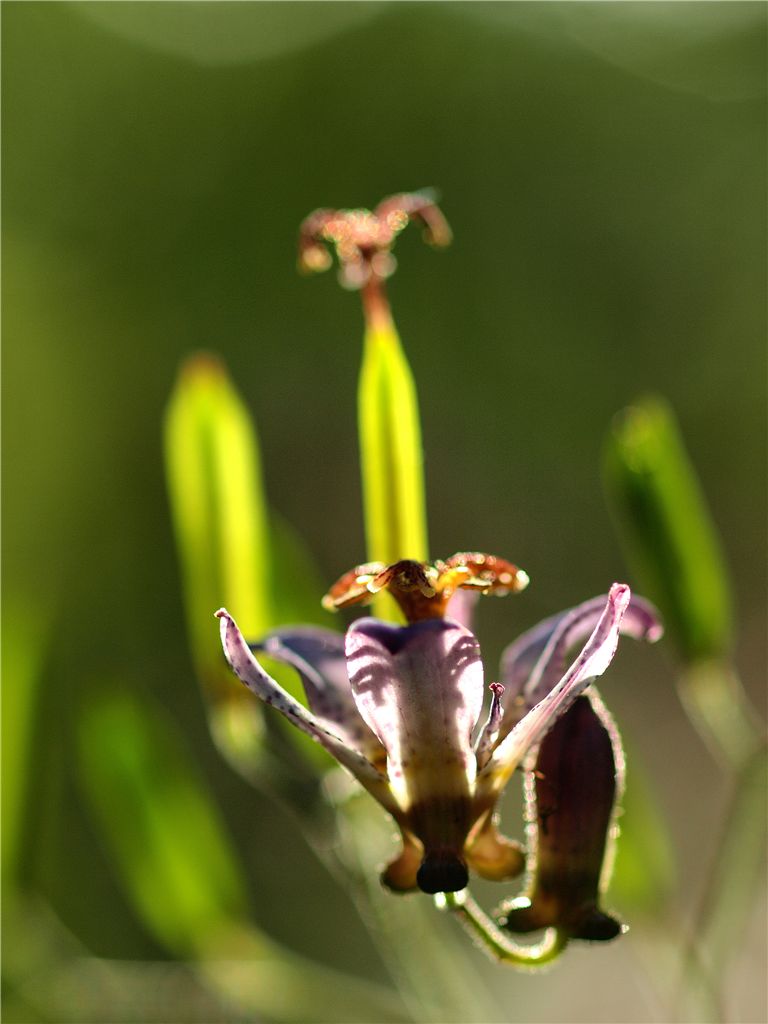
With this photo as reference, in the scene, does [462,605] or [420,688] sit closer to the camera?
[420,688]

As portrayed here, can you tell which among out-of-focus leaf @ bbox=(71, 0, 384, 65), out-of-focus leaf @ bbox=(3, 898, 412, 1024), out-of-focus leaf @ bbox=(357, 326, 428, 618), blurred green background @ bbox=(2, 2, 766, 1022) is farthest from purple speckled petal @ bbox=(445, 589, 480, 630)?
out-of-focus leaf @ bbox=(71, 0, 384, 65)

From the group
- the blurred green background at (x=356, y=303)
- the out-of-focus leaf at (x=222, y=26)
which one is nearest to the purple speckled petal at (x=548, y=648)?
the blurred green background at (x=356, y=303)

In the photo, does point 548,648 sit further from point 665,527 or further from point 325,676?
point 665,527

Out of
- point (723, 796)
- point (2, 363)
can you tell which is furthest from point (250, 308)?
point (723, 796)

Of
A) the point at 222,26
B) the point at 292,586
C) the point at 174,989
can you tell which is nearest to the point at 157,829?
the point at 174,989

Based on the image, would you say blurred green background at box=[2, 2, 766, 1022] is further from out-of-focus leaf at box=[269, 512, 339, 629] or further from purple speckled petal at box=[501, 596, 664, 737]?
purple speckled petal at box=[501, 596, 664, 737]
